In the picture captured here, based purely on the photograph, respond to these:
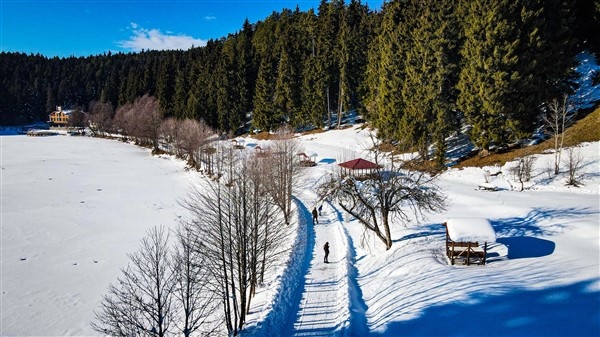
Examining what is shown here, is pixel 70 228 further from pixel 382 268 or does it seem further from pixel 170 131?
pixel 170 131

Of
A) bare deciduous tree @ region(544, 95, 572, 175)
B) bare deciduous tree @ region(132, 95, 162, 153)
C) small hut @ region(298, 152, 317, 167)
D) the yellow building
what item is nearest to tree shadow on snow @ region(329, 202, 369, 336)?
bare deciduous tree @ region(544, 95, 572, 175)

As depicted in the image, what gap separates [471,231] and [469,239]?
1.25ft

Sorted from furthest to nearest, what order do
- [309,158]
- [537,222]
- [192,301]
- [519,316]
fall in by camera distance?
[309,158]
[537,222]
[192,301]
[519,316]

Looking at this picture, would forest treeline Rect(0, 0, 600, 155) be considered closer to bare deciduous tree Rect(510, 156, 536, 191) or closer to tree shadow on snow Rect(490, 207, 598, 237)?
bare deciduous tree Rect(510, 156, 536, 191)

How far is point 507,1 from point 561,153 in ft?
47.4

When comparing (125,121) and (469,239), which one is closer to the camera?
(469,239)

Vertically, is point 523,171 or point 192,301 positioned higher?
point 523,171

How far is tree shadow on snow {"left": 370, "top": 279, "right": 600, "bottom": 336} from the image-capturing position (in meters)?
10.4

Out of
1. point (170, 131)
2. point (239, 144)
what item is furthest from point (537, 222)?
point (170, 131)

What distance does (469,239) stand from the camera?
1469 centimetres

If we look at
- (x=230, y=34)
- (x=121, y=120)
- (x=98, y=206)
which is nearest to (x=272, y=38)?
(x=230, y=34)

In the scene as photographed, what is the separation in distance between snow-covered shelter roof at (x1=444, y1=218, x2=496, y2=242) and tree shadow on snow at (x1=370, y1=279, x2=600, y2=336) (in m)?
2.65

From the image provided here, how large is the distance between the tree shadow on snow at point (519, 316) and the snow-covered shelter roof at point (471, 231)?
8.69 feet

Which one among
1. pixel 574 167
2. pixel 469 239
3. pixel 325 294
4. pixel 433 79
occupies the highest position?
pixel 433 79
